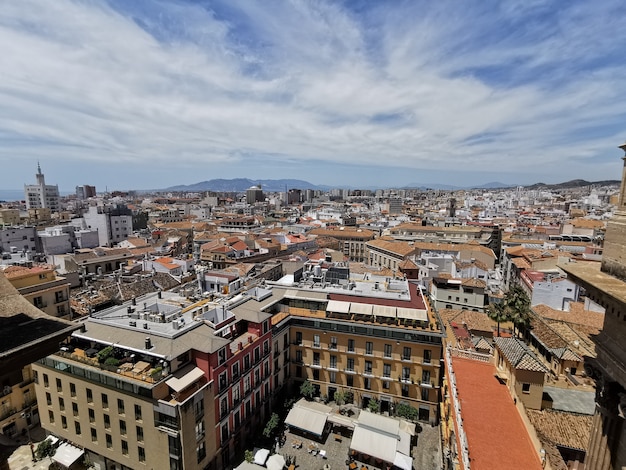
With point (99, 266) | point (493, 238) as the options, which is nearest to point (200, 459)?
point (99, 266)

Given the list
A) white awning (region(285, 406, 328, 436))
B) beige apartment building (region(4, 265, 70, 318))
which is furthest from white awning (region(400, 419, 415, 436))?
beige apartment building (region(4, 265, 70, 318))

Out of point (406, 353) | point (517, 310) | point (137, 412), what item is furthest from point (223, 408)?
point (517, 310)

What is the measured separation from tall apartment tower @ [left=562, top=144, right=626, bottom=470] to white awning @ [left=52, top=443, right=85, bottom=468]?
3913 cm

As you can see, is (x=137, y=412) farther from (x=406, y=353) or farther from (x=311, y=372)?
(x=406, y=353)

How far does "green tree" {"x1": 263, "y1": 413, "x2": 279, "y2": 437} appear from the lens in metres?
35.6

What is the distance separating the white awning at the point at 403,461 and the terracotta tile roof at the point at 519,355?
14.3 metres

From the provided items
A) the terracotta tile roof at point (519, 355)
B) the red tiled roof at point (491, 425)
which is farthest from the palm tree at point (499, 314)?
the terracotta tile roof at point (519, 355)

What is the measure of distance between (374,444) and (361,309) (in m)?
13.8

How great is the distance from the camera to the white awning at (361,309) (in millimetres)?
40169

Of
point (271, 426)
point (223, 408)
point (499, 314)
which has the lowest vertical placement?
point (271, 426)

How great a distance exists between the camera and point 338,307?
41031 mm

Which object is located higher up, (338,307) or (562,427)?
(338,307)

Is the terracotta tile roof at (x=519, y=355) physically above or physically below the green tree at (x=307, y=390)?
above

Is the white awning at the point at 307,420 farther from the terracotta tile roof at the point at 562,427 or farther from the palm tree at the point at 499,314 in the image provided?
the palm tree at the point at 499,314
